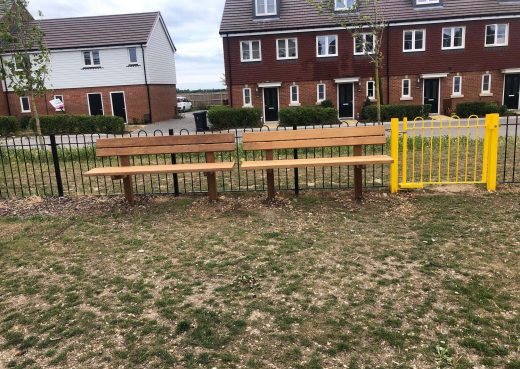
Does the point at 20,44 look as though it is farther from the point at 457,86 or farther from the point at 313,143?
the point at 457,86

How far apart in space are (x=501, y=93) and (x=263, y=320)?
97.7 feet

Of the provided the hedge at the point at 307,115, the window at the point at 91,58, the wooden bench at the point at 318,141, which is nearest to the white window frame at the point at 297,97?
the hedge at the point at 307,115

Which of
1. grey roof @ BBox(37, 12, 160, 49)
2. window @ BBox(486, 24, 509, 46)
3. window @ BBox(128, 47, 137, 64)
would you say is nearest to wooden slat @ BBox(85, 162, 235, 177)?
grey roof @ BBox(37, 12, 160, 49)

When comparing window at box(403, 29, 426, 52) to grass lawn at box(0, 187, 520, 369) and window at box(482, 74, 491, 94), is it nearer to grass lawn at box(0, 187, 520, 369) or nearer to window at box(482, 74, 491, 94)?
window at box(482, 74, 491, 94)

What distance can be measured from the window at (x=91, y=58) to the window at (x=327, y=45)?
49.1 ft

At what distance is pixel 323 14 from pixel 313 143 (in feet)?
76.9

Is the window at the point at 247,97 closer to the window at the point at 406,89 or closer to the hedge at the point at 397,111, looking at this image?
the hedge at the point at 397,111

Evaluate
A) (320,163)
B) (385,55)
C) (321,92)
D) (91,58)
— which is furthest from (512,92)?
(91,58)

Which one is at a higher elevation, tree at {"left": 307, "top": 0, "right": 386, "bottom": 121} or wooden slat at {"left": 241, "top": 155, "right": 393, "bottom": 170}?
tree at {"left": 307, "top": 0, "right": 386, "bottom": 121}

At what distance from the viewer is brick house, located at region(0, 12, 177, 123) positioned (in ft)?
102

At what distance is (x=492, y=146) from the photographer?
7.44m

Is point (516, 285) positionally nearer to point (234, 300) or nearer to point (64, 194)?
point (234, 300)

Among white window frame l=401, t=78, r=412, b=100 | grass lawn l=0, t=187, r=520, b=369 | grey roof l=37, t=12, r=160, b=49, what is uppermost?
grey roof l=37, t=12, r=160, b=49

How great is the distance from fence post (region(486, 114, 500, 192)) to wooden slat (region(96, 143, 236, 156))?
13.7 feet
